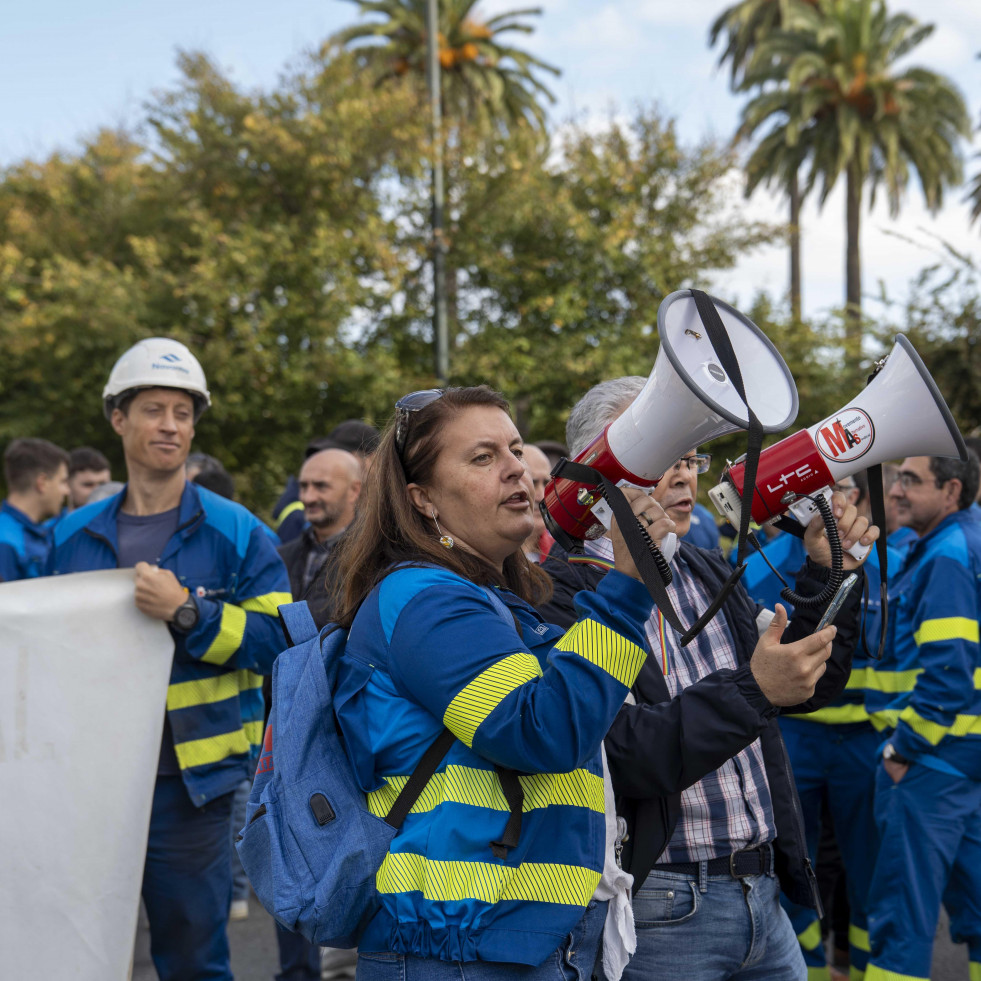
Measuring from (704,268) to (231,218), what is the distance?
6.31m

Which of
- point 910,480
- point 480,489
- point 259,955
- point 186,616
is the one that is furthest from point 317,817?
point 259,955

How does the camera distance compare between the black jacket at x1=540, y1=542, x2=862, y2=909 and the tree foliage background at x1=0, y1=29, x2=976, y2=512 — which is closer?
the black jacket at x1=540, y1=542, x2=862, y2=909

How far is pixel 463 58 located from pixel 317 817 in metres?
18.9

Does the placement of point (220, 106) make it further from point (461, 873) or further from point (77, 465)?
point (461, 873)

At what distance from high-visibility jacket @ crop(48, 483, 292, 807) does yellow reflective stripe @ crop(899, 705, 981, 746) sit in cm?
236

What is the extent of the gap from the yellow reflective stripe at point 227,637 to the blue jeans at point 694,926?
1566mm

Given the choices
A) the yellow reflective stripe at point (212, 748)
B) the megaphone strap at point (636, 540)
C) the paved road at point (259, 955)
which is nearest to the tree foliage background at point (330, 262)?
the paved road at point (259, 955)

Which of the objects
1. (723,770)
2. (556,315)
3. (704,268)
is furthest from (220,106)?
(723,770)

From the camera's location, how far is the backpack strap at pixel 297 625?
1.97 m

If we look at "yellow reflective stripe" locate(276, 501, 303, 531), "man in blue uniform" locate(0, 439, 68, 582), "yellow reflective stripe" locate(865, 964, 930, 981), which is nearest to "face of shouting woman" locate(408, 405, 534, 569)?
"yellow reflective stripe" locate(865, 964, 930, 981)

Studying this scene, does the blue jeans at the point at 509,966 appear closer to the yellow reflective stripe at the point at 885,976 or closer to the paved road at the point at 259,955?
the yellow reflective stripe at the point at 885,976

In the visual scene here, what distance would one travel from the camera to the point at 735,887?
2180mm

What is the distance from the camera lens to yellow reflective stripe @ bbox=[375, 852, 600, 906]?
5.43 ft

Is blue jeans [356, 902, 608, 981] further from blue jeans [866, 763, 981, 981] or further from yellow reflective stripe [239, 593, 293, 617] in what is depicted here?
blue jeans [866, 763, 981, 981]
